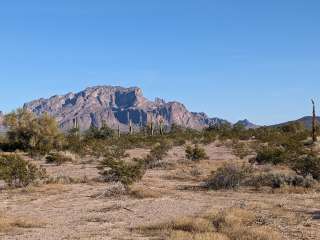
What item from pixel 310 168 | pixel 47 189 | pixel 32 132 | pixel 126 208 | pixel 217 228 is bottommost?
pixel 217 228

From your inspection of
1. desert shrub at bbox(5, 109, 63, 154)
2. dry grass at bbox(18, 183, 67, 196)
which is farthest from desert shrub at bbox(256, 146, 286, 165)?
desert shrub at bbox(5, 109, 63, 154)

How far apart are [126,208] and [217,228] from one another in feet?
14.4

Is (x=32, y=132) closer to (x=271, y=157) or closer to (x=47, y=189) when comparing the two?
(x=271, y=157)

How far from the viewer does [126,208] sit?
55.9 ft

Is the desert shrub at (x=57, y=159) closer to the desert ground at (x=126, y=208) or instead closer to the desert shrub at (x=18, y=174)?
the desert ground at (x=126, y=208)

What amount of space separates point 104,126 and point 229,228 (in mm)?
66591

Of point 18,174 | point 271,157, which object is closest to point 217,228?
point 18,174

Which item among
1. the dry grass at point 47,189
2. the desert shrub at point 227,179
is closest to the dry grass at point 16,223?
the dry grass at point 47,189

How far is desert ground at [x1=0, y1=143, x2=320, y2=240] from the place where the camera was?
1359 cm

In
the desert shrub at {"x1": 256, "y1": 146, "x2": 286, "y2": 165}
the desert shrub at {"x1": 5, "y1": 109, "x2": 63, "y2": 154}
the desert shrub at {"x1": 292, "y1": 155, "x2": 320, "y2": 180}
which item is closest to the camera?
the desert shrub at {"x1": 292, "y1": 155, "x2": 320, "y2": 180}

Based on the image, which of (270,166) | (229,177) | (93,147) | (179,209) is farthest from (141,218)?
(93,147)

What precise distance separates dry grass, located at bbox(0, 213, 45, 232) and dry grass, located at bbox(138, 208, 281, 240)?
8.85 feet

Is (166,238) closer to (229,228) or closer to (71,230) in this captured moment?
(229,228)

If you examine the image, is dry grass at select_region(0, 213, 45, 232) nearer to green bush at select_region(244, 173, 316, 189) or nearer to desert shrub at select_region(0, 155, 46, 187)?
desert shrub at select_region(0, 155, 46, 187)
